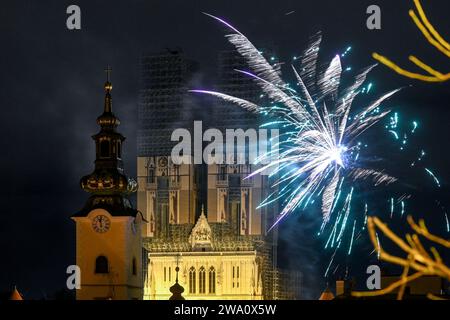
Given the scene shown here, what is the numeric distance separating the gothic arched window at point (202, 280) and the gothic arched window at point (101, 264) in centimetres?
933

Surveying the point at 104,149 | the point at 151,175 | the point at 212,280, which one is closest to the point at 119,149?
the point at 104,149

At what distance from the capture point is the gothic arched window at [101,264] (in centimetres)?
4609

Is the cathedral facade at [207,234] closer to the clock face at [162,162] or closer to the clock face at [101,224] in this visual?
the clock face at [162,162]

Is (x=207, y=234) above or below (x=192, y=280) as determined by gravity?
above

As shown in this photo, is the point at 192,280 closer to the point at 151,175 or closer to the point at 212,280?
the point at 212,280

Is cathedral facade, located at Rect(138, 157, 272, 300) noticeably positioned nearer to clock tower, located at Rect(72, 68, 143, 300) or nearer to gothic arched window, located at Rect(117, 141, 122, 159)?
clock tower, located at Rect(72, 68, 143, 300)

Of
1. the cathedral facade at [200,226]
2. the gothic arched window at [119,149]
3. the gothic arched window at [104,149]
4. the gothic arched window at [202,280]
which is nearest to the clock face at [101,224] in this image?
the gothic arched window at [104,149]

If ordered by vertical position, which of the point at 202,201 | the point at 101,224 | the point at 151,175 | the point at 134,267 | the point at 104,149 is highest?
the point at 104,149

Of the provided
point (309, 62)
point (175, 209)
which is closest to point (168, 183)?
point (175, 209)

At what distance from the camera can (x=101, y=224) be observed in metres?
46.0

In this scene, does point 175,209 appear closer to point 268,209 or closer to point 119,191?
point 268,209

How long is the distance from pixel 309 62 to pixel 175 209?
26320 millimetres

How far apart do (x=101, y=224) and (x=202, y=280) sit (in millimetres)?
10447
